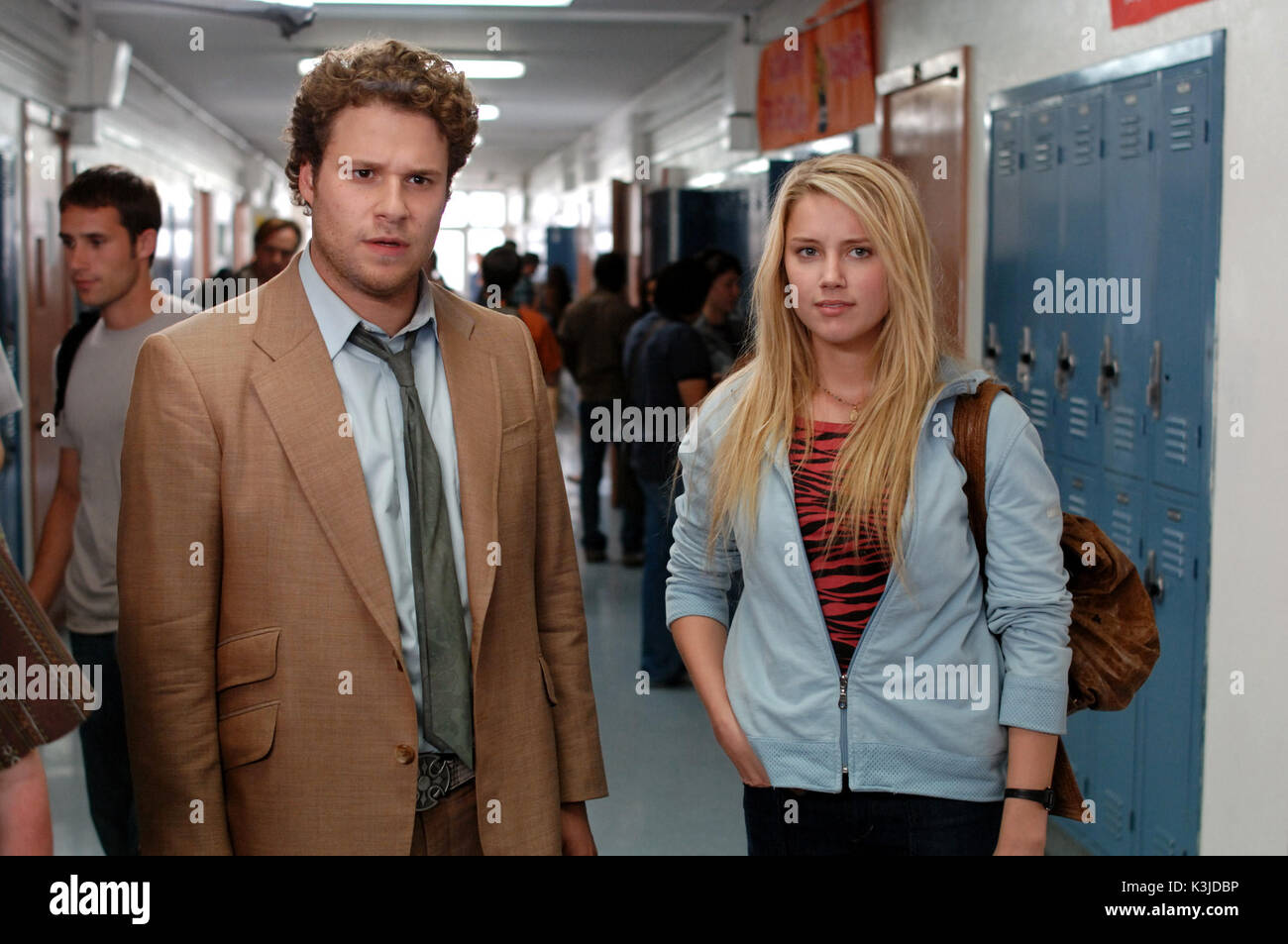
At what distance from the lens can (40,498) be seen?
23.8 ft

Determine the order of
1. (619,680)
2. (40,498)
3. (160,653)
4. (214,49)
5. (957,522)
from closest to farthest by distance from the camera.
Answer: (160,653)
(957,522)
(619,680)
(40,498)
(214,49)

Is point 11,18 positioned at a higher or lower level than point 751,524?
higher

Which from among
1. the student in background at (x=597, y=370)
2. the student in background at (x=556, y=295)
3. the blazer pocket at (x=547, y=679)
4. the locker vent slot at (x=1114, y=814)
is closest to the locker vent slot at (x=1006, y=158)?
the locker vent slot at (x=1114, y=814)

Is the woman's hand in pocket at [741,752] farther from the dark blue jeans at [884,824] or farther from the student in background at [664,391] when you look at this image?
the student in background at [664,391]

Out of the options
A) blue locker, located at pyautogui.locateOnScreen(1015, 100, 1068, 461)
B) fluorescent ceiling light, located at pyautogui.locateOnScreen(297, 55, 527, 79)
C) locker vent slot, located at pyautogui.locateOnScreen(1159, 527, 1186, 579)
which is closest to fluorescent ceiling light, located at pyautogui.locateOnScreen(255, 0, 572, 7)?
fluorescent ceiling light, located at pyautogui.locateOnScreen(297, 55, 527, 79)

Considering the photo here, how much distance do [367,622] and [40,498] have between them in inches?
246

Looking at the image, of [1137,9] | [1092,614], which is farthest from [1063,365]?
[1092,614]

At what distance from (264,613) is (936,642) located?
82 cm

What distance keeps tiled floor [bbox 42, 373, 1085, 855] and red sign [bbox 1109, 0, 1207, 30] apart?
87.6 inches

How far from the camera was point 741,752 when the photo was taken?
185 centimetres

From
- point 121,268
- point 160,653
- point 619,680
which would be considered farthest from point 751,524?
point 619,680

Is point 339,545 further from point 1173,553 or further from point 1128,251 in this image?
point 1128,251

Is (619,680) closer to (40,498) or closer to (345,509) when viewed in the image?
(40,498)

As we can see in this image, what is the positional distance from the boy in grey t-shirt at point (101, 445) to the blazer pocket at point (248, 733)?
3.90 feet
